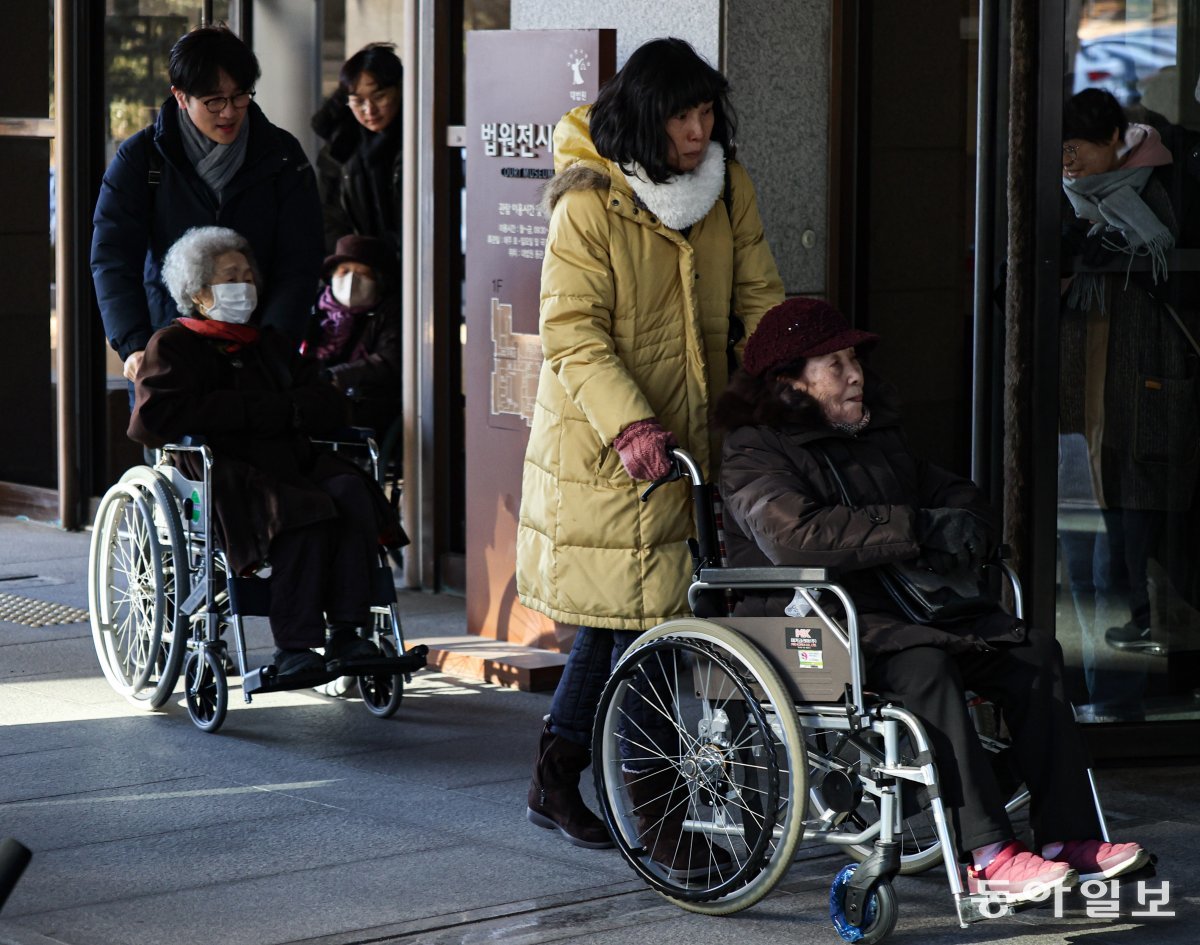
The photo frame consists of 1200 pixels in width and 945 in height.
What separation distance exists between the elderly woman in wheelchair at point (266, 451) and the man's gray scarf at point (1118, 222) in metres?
2.12

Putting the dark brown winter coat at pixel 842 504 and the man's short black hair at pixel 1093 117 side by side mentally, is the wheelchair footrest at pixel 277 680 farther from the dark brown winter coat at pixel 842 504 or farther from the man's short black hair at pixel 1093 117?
the man's short black hair at pixel 1093 117

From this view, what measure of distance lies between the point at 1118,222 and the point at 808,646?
6.53 feet

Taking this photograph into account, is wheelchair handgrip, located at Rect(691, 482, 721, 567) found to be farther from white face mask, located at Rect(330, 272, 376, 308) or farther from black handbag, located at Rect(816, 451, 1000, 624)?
white face mask, located at Rect(330, 272, 376, 308)

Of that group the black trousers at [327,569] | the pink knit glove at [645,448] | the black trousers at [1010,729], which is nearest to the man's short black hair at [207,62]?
the black trousers at [327,569]

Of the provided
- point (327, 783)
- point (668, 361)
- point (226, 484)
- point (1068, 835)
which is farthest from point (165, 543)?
point (1068, 835)

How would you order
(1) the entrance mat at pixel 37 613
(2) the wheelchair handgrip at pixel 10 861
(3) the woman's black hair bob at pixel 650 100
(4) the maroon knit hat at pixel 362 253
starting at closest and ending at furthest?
(2) the wheelchair handgrip at pixel 10 861 < (3) the woman's black hair bob at pixel 650 100 < (1) the entrance mat at pixel 37 613 < (4) the maroon knit hat at pixel 362 253

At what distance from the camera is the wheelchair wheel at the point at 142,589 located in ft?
19.0

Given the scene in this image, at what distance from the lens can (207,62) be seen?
6137 mm

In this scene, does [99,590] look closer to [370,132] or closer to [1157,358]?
[370,132]

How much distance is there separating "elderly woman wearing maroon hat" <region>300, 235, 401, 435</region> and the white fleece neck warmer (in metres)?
3.51

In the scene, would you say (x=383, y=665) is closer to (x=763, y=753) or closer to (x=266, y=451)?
(x=266, y=451)

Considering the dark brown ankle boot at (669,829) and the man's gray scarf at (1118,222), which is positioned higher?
the man's gray scarf at (1118,222)

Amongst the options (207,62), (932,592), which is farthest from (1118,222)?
(207,62)

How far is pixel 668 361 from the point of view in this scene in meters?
4.70
